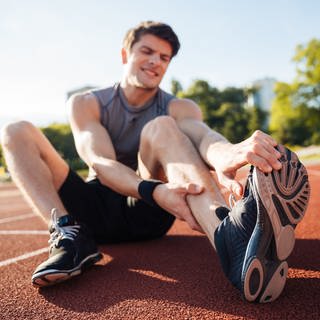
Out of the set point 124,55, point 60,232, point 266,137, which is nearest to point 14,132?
point 60,232

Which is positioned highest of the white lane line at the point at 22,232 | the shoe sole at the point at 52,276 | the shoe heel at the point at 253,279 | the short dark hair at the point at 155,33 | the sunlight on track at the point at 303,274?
the short dark hair at the point at 155,33

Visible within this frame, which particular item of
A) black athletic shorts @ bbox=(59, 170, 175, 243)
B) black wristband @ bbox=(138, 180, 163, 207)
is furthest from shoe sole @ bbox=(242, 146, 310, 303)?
black athletic shorts @ bbox=(59, 170, 175, 243)

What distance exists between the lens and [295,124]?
120 feet

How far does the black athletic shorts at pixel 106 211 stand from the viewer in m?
2.17

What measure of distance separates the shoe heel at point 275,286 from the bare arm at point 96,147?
A: 766 mm

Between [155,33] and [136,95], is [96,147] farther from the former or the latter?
[155,33]

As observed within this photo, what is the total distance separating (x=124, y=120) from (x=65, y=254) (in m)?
1.13

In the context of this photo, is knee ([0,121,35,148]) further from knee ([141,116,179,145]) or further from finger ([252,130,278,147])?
finger ([252,130,278,147])

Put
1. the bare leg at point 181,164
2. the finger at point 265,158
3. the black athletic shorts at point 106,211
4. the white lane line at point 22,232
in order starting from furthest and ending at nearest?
the white lane line at point 22,232 → the black athletic shorts at point 106,211 → the bare leg at point 181,164 → the finger at point 265,158

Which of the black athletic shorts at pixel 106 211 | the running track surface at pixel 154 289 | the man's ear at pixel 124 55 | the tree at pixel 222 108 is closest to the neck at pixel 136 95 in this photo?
the man's ear at pixel 124 55

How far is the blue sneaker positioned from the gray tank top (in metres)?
1.26

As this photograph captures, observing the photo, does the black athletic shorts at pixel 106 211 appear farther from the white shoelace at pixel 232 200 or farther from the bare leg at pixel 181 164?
the white shoelace at pixel 232 200

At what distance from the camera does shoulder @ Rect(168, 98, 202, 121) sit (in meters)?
2.50

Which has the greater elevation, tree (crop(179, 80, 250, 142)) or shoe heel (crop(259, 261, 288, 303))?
shoe heel (crop(259, 261, 288, 303))
